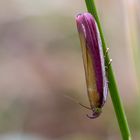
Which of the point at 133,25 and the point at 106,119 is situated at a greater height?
the point at 133,25

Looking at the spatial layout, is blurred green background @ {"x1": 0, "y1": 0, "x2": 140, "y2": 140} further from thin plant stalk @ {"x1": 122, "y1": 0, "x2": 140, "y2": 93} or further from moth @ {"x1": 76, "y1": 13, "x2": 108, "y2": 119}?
moth @ {"x1": 76, "y1": 13, "x2": 108, "y2": 119}

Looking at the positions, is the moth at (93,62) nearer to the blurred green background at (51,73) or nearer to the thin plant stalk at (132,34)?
the thin plant stalk at (132,34)

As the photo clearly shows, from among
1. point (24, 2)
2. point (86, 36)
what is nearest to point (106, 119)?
point (24, 2)

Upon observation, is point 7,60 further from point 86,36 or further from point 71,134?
point 86,36

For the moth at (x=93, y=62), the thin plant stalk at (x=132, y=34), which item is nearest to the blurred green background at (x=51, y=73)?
the thin plant stalk at (x=132, y=34)

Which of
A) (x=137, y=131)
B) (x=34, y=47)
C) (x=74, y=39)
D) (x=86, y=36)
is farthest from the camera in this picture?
(x=34, y=47)

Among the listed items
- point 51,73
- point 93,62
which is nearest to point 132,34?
point 93,62
